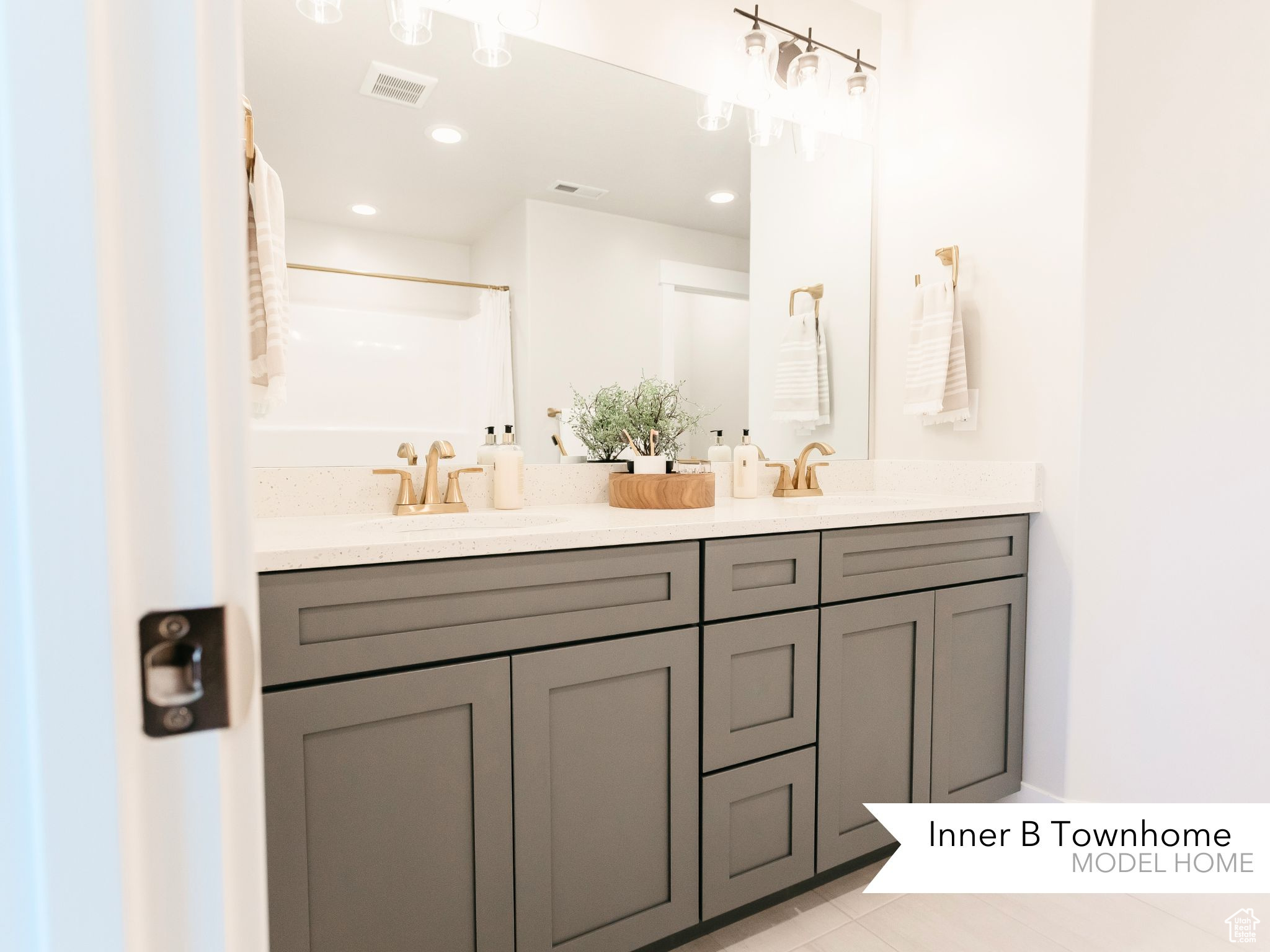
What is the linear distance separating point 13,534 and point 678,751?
50.6 inches

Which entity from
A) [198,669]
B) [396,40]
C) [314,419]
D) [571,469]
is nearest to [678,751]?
[571,469]

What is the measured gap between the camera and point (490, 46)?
1.72m

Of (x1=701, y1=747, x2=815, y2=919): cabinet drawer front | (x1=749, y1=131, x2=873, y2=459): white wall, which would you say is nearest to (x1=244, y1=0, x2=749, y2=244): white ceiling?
(x1=749, y1=131, x2=873, y2=459): white wall

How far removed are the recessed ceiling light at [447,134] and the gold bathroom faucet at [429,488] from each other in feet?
2.48

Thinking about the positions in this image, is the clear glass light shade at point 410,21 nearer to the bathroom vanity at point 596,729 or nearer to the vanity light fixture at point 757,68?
the vanity light fixture at point 757,68

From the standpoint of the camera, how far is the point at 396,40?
162 centimetres

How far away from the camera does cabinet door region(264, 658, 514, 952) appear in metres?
1.04

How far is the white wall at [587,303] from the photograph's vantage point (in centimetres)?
188

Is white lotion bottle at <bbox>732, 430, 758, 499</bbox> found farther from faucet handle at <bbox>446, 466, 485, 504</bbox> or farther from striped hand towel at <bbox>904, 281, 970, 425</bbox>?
faucet handle at <bbox>446, 466, 485, 504</bbox>

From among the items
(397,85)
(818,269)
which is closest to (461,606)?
(397,85)

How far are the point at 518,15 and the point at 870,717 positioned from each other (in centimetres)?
195

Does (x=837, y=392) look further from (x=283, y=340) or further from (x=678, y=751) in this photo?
(x=283, y=340)

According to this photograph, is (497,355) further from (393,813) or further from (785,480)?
(393,813)

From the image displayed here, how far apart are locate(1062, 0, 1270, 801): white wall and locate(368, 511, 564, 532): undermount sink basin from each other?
4.89ft
